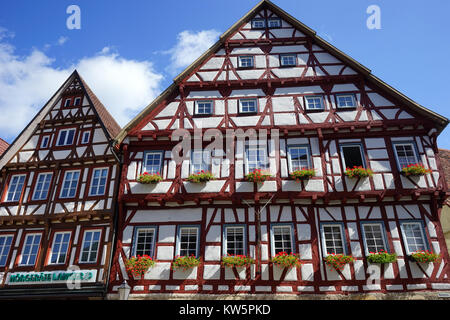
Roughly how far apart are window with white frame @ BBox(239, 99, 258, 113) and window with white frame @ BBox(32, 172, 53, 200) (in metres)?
9.69

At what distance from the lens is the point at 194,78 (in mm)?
16109

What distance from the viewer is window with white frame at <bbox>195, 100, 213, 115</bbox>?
50.6ft

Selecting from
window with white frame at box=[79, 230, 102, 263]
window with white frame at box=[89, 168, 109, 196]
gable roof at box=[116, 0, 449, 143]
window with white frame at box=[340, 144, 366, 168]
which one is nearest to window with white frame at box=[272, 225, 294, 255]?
window with white frame at box=[340, 144, 366, 168]

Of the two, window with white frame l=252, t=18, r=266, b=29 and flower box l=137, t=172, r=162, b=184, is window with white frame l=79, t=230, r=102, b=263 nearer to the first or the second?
flower box l=137, t=172, r=162, b=184

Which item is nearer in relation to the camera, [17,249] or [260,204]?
[260,204]

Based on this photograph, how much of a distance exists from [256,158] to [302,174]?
2.10 metres

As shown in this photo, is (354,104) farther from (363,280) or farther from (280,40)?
(363,280)

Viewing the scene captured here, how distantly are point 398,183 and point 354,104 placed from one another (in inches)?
160

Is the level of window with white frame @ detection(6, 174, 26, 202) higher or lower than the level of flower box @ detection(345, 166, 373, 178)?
higher

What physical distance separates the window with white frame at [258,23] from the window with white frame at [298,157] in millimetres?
7258

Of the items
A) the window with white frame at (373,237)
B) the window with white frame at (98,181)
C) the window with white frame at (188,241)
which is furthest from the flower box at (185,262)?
the window with white frame at (373,237)

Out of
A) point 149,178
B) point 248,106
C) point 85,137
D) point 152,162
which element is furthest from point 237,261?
point 85,137

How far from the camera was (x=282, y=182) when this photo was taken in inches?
529
